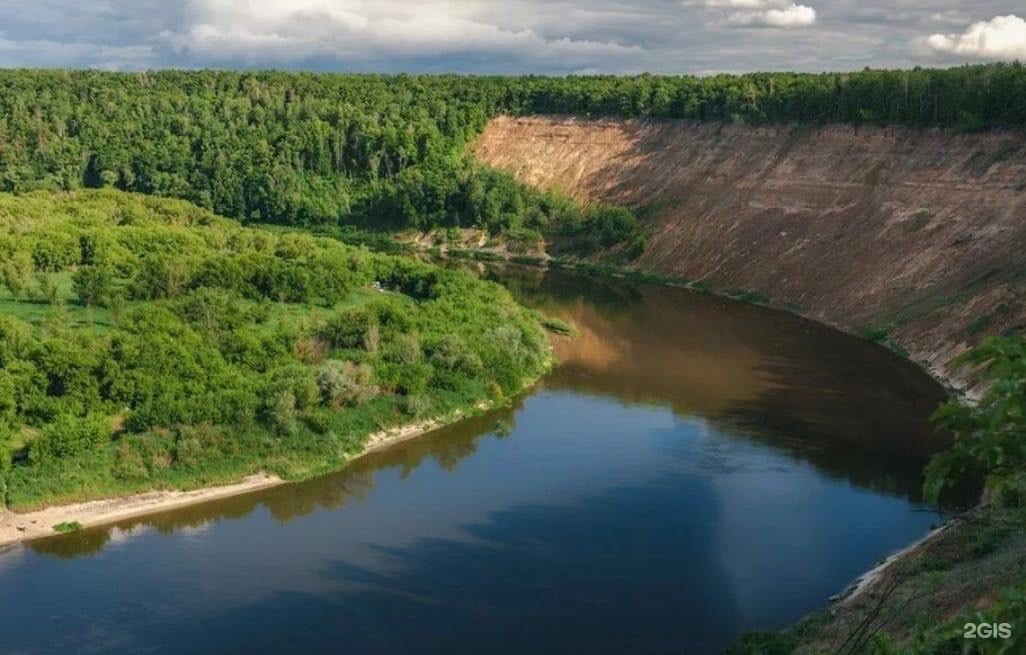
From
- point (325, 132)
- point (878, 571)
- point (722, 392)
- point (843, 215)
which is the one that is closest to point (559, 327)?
point (722, 392)

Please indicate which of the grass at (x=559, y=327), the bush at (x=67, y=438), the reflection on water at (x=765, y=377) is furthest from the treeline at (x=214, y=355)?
the reflection on water at (x=765, y=377)

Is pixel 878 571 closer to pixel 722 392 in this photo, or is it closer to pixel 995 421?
pixel 722 392

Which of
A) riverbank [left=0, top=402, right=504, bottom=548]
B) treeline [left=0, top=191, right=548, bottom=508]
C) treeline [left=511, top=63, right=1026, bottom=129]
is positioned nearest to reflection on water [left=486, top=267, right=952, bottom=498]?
treeline [left=0, top=191, right=548, bottom=508]

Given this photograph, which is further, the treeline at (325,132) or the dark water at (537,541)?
the treeline at (325,132)

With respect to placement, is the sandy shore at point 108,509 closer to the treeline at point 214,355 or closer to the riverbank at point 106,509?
the riverbank at point 106,509

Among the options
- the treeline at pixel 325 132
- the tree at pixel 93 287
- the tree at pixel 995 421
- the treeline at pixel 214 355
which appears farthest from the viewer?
the treeline at pixel 325 132

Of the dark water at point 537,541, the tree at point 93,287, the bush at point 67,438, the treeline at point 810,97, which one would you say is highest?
the treeline at point 810,97
